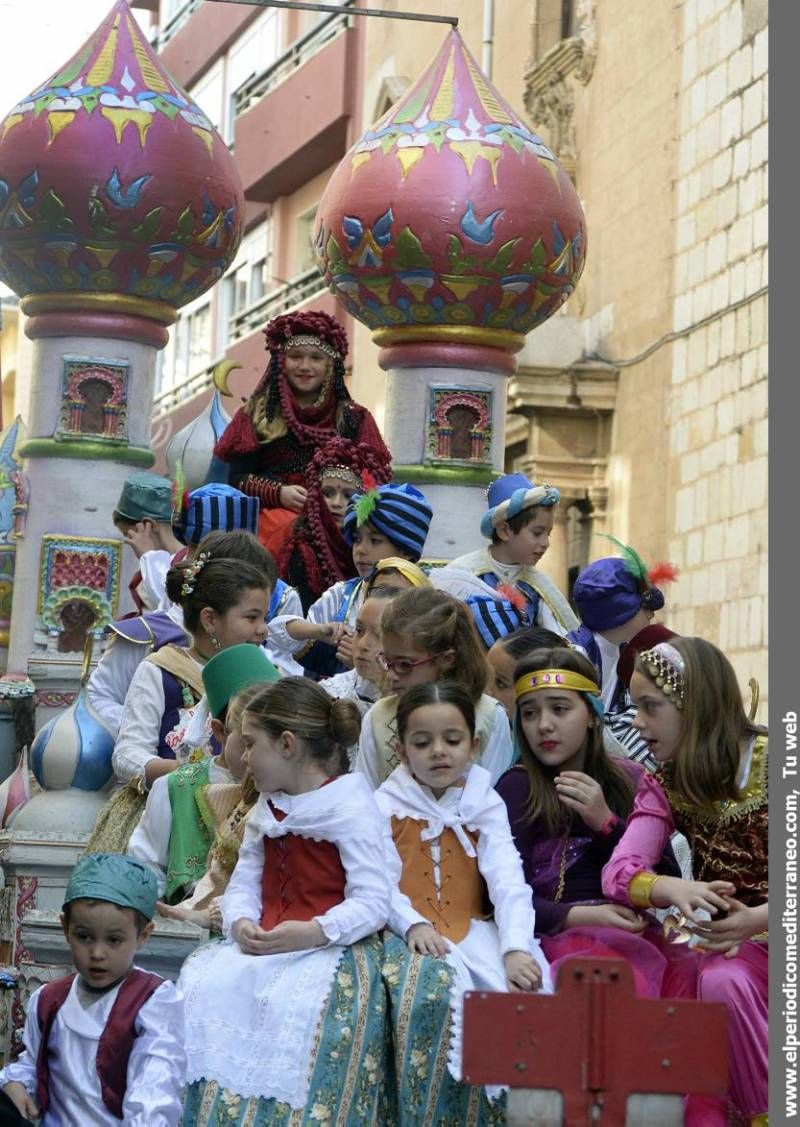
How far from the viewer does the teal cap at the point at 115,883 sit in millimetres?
4738

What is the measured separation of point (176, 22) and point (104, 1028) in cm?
2897

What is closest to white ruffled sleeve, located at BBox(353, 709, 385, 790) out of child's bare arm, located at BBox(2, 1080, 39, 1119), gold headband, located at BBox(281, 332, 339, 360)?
child's bare arm, located at BBox(2, 1080, 39, 1119)

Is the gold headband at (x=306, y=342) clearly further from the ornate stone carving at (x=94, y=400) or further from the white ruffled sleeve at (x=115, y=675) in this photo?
the white ruffled sleeve at (x=115, y=675)

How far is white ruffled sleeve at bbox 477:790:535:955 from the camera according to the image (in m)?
5.12

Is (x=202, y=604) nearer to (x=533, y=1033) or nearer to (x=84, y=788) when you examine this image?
(x=84, y=788)

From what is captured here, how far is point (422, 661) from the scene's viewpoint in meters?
5.77

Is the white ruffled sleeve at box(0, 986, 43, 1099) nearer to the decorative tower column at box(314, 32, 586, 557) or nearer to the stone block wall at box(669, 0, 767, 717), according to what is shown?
the decorative tower column at box(314, 32, 586, 557)

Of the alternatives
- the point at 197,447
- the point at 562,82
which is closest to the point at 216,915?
the point at 197,447

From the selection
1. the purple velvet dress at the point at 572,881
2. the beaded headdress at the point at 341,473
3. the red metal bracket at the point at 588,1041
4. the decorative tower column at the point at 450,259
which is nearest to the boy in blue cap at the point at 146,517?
the beaded headdress at the point at 341,473

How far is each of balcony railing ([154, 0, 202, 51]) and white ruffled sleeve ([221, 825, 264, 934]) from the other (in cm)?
2659

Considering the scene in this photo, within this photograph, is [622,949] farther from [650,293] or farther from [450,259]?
[650,293]

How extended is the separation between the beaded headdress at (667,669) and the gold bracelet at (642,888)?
0.46 metres
